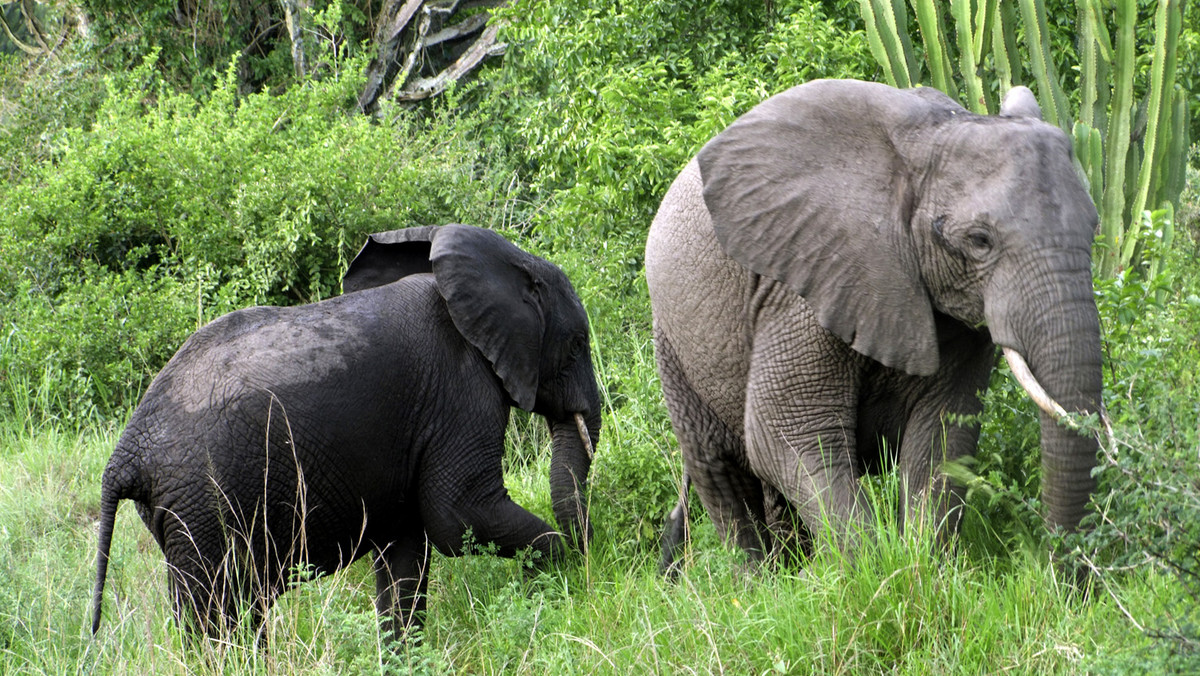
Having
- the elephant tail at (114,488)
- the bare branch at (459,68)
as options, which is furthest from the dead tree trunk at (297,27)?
the elephant tail at (114,488)

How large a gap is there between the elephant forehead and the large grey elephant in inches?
47.5

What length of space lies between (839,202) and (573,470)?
2030 millimetres

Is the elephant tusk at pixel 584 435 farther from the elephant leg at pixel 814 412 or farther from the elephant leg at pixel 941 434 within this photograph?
the elephant leg at pixel 941 434

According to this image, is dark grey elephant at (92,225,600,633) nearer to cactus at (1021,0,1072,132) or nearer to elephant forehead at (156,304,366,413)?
elephant forehead at (156,304,366,413)

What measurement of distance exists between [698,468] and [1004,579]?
129cm

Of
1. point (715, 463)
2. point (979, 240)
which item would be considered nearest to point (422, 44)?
point (715, 463)

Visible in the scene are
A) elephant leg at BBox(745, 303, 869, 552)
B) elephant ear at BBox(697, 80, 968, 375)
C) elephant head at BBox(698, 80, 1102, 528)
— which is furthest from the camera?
elephant leg at BBox(745, 303, 869, 552)

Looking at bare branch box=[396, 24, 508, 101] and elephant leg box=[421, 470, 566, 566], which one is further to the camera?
bare branch box=[396, 24, 508, 101]

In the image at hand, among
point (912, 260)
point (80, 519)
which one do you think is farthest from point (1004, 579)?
point (80, 519)

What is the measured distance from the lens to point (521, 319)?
5316 millimetres

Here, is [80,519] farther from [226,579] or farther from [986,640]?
[986,640]

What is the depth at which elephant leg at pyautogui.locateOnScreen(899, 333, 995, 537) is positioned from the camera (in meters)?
4.11

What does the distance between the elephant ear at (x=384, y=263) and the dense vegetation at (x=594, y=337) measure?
1.21m

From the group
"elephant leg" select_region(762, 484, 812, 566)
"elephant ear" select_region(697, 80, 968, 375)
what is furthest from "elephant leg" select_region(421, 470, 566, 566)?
"elephant ear" select_region(697, 80, 968, 375)
